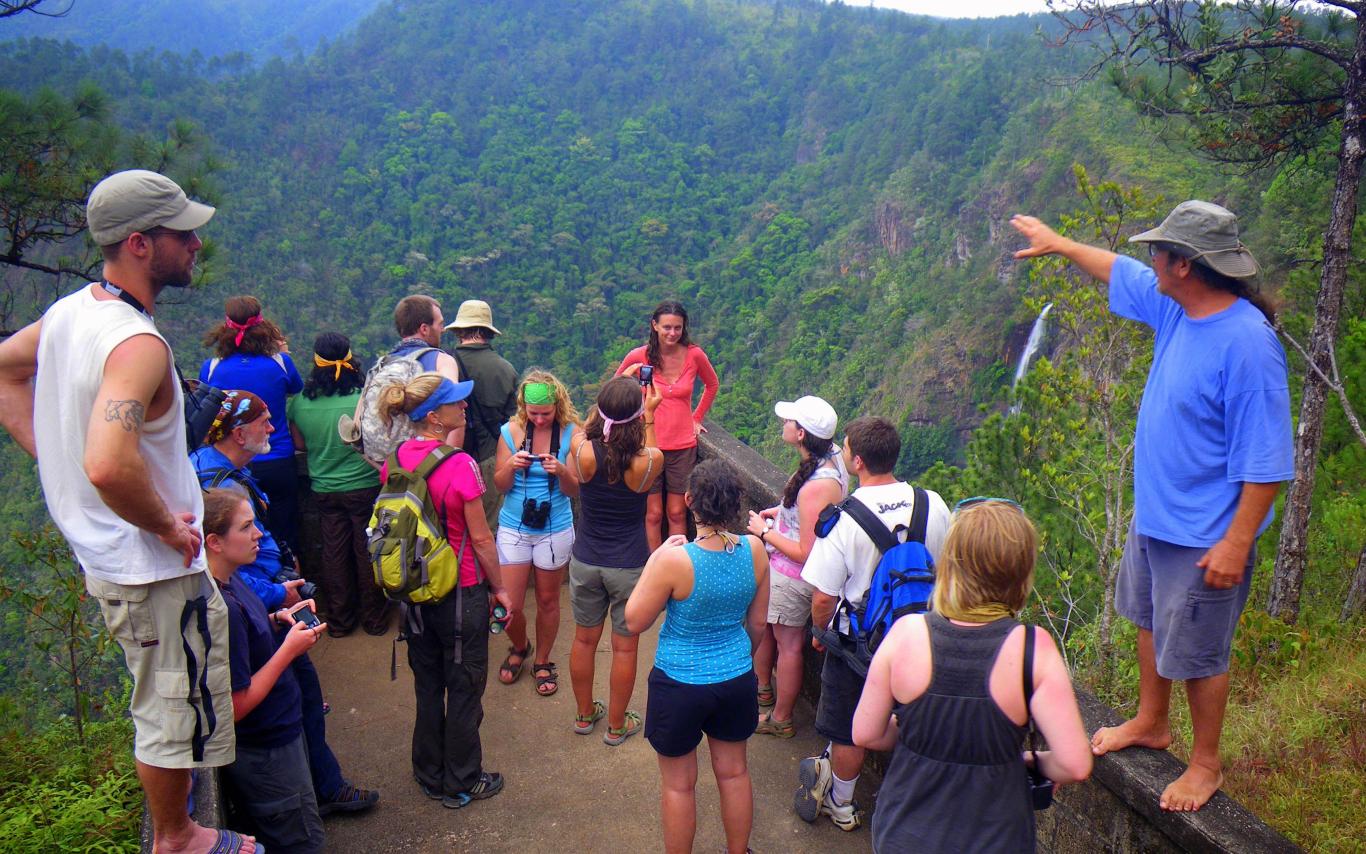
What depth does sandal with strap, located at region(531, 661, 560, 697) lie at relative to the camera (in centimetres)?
409

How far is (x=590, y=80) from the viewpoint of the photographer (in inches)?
3563

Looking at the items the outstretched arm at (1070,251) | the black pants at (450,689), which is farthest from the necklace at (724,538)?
the outstretched arm at (1070,251)

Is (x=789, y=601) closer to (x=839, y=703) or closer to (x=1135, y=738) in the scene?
(x=839, y=703)

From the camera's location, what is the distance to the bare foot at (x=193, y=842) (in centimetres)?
226

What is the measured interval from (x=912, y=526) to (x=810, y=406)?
0.73m

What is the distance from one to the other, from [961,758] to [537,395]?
7.85 ft

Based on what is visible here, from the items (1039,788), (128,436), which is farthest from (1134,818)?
(128,436)

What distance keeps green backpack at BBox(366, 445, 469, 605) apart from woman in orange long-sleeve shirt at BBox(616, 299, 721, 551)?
1.78 metres

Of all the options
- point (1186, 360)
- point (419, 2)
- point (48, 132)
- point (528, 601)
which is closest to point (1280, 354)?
point (1186, 360)

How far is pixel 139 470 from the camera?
1.94 metres

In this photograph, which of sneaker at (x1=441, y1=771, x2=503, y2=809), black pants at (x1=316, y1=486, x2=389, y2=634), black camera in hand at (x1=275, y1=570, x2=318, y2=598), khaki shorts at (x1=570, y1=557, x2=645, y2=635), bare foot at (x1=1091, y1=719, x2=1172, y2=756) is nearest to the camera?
bare foot at (x1=1091, y1=719, x2=1172, y2=756)

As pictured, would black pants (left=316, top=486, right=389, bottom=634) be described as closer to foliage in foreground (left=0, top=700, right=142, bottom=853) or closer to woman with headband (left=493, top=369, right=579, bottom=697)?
woman with headband (left=493, top=369, right=579, bottom=697)

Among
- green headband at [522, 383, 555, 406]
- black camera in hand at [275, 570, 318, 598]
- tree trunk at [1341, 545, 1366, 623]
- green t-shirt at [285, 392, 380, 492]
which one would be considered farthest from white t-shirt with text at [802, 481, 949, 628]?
tree trunk at [1341, 545, 1366, 623]

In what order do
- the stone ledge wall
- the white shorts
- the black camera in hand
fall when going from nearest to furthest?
the stone ledge wall
the black camera in hand
the white shorts
